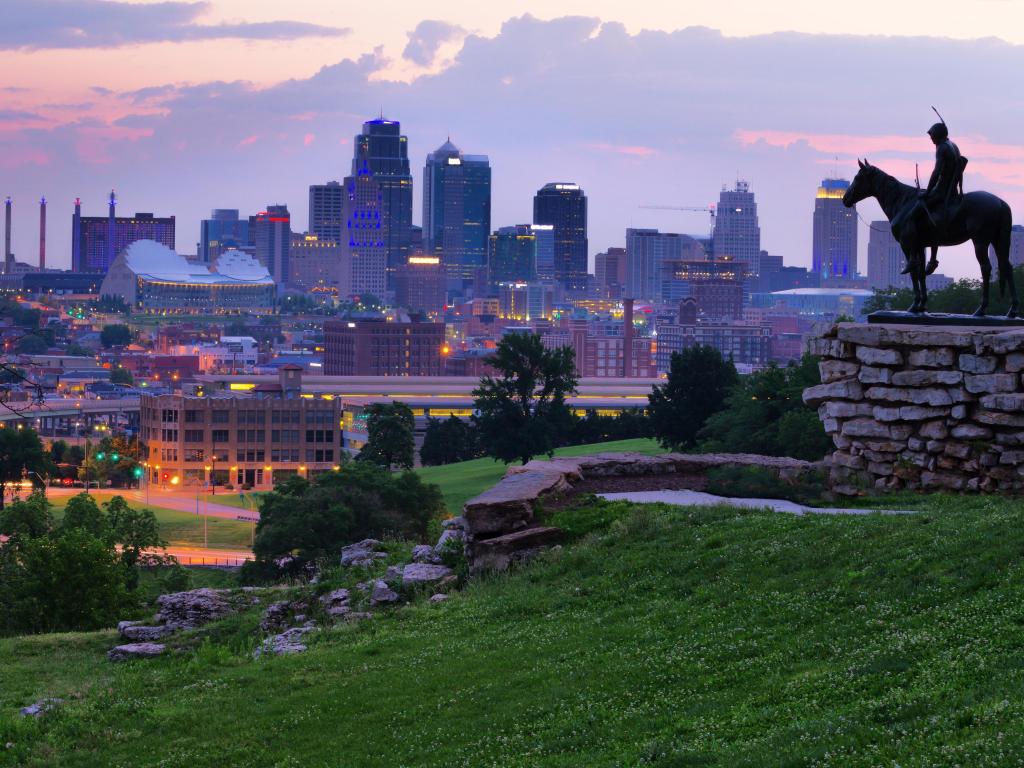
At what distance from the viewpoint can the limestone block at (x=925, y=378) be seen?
15.2 metres

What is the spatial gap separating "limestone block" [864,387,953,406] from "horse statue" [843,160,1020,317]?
116 centimetres

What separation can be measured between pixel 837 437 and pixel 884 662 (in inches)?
312

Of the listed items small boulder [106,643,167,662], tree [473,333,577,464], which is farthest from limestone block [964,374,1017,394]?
tree [473,333,577,464]

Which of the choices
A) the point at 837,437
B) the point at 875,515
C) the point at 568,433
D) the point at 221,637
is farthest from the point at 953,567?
the point at 568,433

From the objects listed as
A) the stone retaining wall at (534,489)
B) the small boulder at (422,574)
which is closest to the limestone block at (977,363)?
the stone retaining wall at (534,489)

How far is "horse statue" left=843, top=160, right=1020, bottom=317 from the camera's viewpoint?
16203mm

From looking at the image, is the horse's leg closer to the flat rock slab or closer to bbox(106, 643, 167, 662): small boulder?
the flat rock slab

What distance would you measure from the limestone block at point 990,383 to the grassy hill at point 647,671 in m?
1.30

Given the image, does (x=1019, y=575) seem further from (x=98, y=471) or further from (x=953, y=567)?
(x=98, y=471)

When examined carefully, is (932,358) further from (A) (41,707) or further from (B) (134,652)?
(A) (41,707)

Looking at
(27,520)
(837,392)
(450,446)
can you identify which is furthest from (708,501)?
(450,446)

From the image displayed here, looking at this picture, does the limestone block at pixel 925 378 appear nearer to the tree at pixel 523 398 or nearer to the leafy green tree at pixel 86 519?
the leafy green tree at pixel 86 519

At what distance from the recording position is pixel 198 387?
140 m

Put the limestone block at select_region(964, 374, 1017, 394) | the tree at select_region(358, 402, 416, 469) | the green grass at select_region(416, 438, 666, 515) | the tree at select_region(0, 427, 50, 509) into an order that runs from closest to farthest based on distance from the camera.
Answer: the limestone block at select_region(964, 374, 1017, 394) → the green grass at select_region(416, 438, 666, 515) → the tree at select_region(358, 402, 416, 469) → the tree at select_region(0, 427, 50, 509)
